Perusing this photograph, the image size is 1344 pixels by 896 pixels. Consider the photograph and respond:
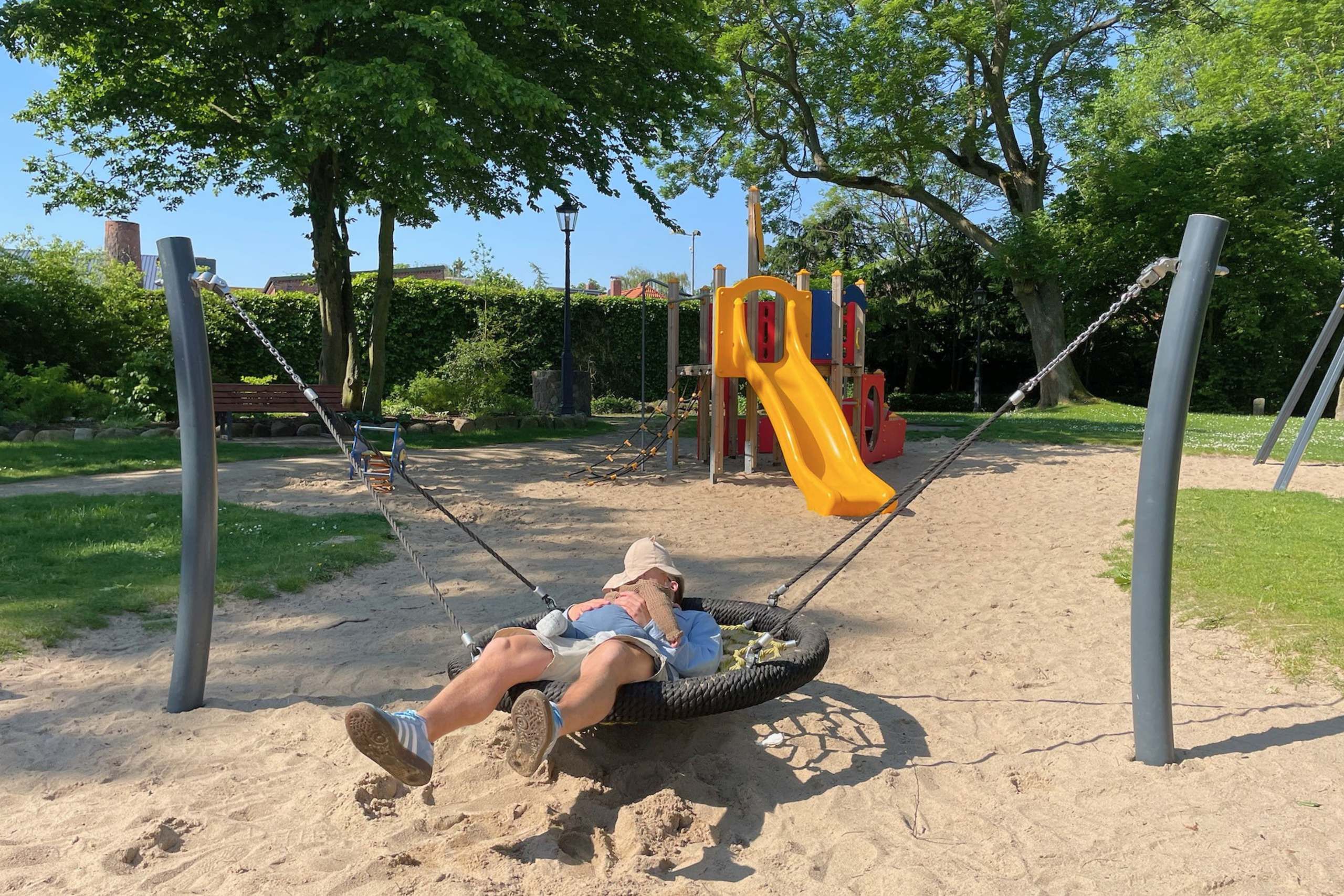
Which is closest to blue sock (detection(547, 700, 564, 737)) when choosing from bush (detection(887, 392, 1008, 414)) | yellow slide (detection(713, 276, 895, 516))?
yellow slide (detection(713, 276, 895, 516))

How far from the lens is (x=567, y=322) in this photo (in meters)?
17.3

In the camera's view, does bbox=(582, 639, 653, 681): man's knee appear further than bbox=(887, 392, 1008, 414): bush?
No

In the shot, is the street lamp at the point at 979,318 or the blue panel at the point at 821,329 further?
the street lamp at the point at 979,318

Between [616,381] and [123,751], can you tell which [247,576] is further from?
[616,381]

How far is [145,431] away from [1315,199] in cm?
2729

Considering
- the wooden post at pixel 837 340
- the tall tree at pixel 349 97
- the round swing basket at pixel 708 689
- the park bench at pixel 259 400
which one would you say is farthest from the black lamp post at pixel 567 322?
the round swing basket at pixel 708 689

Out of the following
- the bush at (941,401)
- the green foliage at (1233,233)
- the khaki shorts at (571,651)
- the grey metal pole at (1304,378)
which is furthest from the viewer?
the bush at (941,401)

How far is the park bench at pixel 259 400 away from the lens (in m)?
12.8

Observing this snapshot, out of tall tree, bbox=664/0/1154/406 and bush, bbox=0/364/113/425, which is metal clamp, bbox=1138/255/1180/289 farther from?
tall tree, bbox=664/0/1154/406

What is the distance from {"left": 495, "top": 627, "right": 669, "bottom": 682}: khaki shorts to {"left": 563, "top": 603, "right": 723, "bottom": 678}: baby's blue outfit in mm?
44

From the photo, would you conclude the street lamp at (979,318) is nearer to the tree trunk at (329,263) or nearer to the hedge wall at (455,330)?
the hedge wall at (455,330)

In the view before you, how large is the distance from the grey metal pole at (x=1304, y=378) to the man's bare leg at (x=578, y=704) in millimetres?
9362

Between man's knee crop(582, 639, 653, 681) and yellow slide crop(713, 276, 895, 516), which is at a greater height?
yellow slide crop(713, 276, 895, 516)

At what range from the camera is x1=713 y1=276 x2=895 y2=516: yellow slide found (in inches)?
315
